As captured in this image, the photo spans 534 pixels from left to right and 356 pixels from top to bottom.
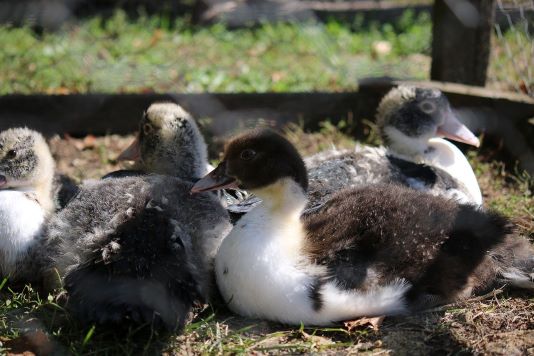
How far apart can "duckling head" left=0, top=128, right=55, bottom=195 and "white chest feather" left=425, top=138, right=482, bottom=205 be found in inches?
66.7

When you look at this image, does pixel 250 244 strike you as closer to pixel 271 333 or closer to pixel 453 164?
pixel 271 333

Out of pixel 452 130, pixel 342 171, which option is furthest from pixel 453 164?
pixel 342 171

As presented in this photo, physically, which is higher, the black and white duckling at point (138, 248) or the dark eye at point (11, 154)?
the dark eye at point (11, 154)

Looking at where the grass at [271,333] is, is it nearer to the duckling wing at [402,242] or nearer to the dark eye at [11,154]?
the duckling wing at [402,242]

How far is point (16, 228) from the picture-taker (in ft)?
9.26

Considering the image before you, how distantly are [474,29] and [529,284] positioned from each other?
1844 millimetres

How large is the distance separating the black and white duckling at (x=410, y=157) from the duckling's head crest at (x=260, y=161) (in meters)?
0.46

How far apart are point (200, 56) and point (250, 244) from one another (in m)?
3.13

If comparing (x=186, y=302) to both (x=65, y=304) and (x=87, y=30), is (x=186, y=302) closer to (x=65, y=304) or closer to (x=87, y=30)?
(x=65, y=304)

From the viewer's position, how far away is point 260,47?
5730 millimetres

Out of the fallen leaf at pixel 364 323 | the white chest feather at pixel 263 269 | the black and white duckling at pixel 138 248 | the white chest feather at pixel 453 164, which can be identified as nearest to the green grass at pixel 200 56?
the white chest feather at pixel 453 164

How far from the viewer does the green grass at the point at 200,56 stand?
491cm

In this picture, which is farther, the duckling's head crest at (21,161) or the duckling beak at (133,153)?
the duckling beak at (133,153)

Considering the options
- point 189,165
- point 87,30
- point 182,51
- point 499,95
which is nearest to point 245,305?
point 189,165
